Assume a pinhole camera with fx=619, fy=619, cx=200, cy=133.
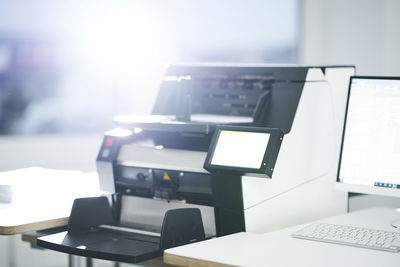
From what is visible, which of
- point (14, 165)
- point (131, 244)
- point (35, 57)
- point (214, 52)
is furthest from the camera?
point (214, 52)

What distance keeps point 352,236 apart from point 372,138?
31 cm

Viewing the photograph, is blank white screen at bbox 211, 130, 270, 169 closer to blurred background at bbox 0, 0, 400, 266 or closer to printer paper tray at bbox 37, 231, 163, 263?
printer paper tray at bbox 37, 231, 163, 263

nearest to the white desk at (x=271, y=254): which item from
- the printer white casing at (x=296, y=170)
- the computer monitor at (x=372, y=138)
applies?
the printer white casing at (x=296, y=170)

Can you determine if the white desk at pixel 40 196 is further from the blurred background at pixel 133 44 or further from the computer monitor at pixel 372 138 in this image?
the blurred background at pixel 133 44

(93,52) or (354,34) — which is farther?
(354,34)

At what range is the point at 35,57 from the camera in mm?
3125

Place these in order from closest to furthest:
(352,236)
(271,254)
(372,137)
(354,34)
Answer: (271,254)
(352,236)
(372,137)
(354,34)

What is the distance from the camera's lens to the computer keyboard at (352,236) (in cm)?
145

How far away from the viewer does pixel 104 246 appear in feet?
5.10

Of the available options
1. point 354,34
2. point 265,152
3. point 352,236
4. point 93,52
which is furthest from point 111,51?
point 352,236

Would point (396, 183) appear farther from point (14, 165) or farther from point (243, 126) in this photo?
point (14, 165)

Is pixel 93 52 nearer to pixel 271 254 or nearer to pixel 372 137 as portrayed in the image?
pixel 372 137

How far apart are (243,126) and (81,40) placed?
1.78 m

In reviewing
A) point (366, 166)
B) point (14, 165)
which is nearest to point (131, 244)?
point (366, 166)
